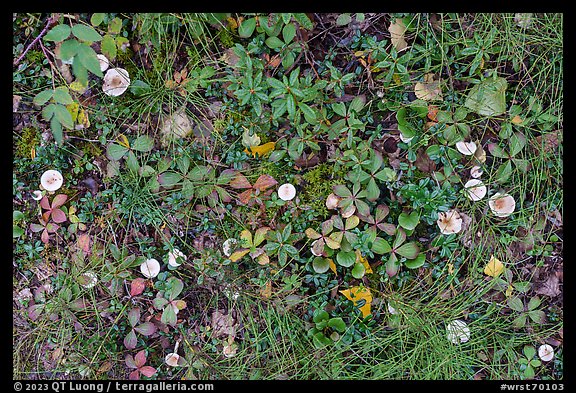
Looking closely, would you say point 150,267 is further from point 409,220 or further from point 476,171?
point 476,171

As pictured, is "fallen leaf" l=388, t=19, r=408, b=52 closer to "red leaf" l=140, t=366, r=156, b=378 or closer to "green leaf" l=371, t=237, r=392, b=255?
"green leaf" l=371, t=237, r=392, b=255

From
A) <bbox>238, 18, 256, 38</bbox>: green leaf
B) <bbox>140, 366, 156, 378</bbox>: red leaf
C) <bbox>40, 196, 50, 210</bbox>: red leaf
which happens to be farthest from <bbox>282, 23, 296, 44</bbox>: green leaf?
<bbox>140, 366, 156, 378</bbox>: red leaf

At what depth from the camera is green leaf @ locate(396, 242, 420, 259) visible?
233cm

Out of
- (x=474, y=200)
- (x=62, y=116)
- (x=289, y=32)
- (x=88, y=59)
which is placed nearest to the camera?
(x=88, y=59)

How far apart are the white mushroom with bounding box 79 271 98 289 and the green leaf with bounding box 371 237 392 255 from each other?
156 centimetres

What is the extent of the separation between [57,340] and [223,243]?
1.08 meters

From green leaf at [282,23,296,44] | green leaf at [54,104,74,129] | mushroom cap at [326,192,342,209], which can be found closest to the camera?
green leaf at [54,104,74,129]

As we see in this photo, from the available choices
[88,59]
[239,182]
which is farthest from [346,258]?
[88,59]

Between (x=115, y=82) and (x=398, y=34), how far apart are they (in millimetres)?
1584

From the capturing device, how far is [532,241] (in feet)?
7.85

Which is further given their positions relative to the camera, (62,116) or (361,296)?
(361,296)

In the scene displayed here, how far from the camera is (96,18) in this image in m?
2.31

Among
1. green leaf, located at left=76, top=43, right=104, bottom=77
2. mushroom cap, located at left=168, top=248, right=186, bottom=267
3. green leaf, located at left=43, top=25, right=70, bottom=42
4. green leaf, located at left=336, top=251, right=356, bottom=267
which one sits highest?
green leaf, located at left=43, top=25, right=70, bottom=42

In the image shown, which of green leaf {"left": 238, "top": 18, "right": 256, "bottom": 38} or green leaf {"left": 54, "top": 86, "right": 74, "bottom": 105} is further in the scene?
green leaf {"left": 238, "top": 18, "right": 256, "bottom": 38}
